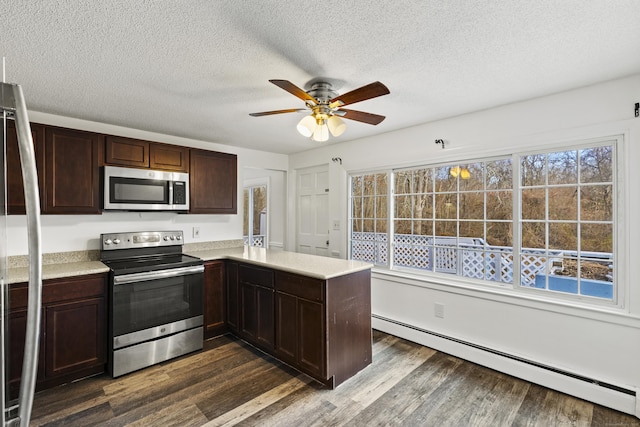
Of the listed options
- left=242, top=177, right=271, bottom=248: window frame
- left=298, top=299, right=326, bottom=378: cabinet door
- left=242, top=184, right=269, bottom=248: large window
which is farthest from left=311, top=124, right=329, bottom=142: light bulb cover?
left=242, top=184, right=269, bottom=248: large window

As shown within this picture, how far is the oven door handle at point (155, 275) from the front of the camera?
2676 millimetres

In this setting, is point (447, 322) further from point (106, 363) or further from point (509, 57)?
point (106, 363)

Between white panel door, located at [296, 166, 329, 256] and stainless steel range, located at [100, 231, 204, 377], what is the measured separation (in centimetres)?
187

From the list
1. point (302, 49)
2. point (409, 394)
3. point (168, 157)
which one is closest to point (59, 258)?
point (168, 157)

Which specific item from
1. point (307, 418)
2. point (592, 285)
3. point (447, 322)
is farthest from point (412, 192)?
point (307, 418)

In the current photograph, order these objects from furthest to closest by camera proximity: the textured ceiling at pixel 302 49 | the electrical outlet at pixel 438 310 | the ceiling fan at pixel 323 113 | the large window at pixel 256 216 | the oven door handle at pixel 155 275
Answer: the large window at pixel 256 216, the electrical outlet at pixel 438 310, the oven door handle at pixel 155 275, the ceiling fan at pixel 323 113, the textured ceiling at pixel 302 49

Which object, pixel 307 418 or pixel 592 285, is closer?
pixel 307 418

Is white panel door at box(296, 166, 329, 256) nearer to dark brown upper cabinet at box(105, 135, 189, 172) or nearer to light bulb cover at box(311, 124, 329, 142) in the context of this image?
dark brown upper cabinet at box(105, 135, 189, 172)

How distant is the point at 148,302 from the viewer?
2.83 m

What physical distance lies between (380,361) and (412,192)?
1.83 meters

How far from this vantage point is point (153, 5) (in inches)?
57.6

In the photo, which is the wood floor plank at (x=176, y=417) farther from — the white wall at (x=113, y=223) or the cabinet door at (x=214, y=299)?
the white wall at (x=113, y=223)

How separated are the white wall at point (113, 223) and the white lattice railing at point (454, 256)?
179cm

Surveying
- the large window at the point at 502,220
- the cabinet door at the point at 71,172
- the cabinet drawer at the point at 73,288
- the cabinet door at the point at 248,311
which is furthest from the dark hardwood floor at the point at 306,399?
the cabinet door at the point at 71,172
